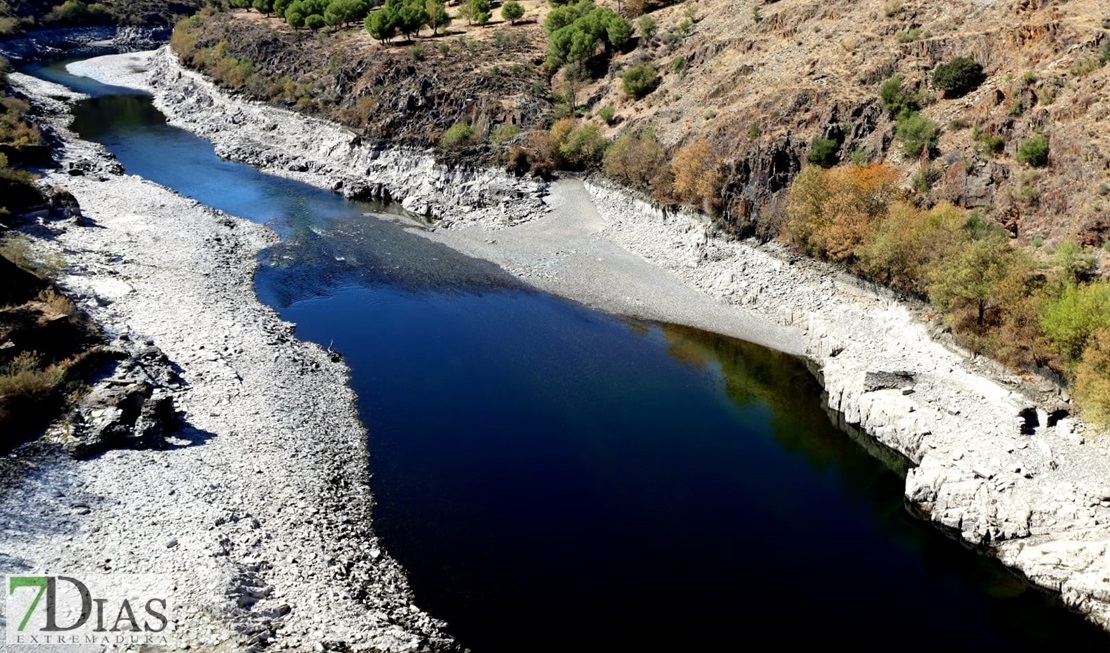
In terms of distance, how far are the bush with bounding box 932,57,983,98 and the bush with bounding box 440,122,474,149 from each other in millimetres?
41093

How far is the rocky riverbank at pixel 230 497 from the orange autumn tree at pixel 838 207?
95.3ft

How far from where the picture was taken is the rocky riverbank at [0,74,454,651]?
25188mm

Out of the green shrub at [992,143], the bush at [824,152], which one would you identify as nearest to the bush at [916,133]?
the green shrub at [992,143]

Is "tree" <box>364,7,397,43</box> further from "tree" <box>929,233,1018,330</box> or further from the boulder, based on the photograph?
the boulder

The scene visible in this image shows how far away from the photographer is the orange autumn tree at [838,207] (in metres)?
47.1

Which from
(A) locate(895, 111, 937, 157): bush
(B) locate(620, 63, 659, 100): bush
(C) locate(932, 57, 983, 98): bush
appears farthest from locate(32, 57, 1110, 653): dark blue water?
(B) locate(620, 63, 659, 100): bush

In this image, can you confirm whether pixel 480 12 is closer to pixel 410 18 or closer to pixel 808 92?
pixel 410 18

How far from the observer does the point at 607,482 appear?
111 ft

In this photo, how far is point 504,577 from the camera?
2786 centimetres

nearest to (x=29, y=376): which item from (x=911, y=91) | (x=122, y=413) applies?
(x=122, y=413)

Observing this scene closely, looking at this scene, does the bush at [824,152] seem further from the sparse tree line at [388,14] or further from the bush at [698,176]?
the sparse tree line at [388,14]

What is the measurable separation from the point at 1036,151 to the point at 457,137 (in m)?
48.4

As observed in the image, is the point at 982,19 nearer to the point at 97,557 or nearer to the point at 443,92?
the point at 443,92

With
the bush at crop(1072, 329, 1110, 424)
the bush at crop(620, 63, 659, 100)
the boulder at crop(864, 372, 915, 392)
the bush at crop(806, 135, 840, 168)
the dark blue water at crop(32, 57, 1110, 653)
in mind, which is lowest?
the dark blue water at crop(32, 57, 1110, 653)
